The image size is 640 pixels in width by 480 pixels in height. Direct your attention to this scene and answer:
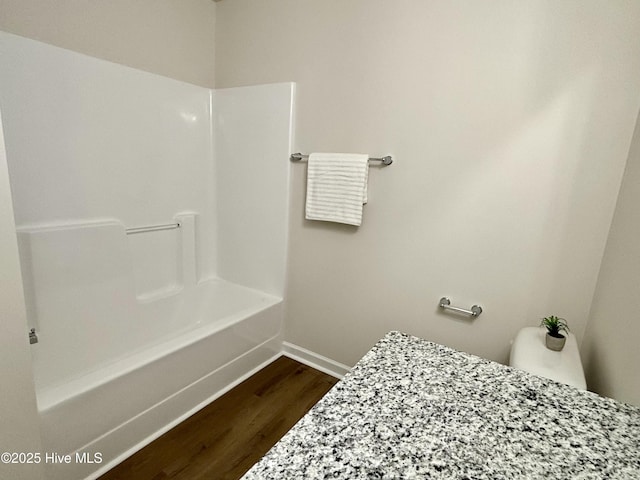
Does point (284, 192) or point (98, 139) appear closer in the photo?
point (98, 139)

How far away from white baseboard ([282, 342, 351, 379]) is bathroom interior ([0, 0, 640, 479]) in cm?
2

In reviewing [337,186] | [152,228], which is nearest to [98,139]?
[152,228]

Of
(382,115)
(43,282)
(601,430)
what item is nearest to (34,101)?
(43,282)

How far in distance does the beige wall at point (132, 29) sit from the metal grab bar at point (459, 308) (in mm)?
2222

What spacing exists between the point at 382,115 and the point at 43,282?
195 centimetres

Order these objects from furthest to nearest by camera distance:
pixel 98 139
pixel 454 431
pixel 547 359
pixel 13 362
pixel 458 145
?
pixel 98 139 → pixel 458 145 → pixel 547 359 → pixel 13 362 → pixel 454 431

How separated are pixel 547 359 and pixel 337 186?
1.24 metres

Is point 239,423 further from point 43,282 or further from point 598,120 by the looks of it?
point 598,120

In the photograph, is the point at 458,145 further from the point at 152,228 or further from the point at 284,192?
the point at 152,228

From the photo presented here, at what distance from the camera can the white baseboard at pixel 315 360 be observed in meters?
2.07

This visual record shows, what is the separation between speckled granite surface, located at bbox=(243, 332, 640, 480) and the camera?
501 mm

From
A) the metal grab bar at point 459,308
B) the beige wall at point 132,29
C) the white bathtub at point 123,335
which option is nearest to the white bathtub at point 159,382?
the white bathtub at point 123,335

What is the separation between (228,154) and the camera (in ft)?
7.51

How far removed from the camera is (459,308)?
1.57m
